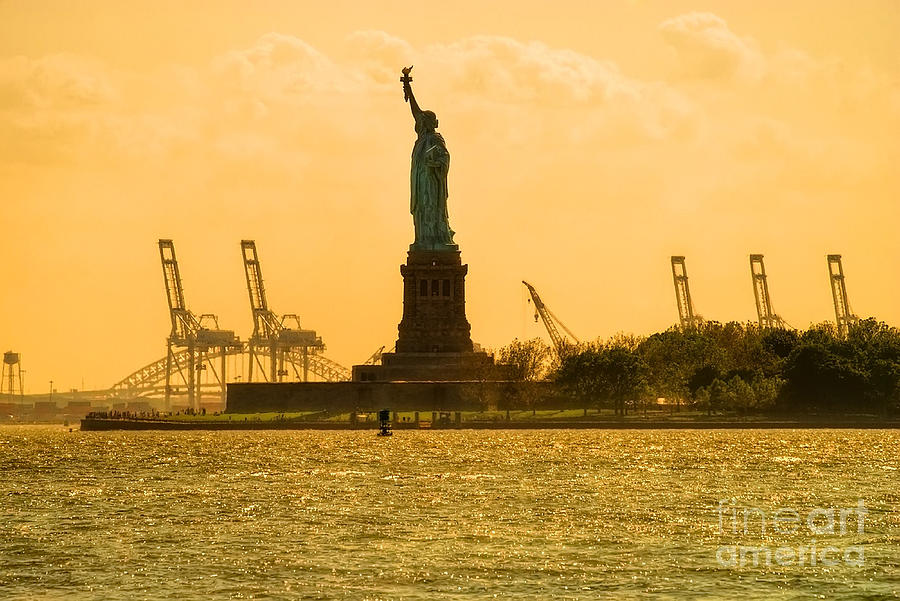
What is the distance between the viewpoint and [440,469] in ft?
330

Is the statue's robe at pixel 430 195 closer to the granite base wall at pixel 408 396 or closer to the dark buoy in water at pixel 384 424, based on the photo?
the granite base wall at pixel 408 396

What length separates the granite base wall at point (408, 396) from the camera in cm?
17362

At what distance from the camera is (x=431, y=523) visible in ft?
220

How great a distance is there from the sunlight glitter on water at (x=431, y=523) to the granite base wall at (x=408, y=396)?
48945 mm

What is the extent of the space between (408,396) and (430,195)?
71.6ft

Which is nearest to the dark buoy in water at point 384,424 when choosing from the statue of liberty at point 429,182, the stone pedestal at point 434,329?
the stone pedestal at point 434,329

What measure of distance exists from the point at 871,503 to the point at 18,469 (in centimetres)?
5770

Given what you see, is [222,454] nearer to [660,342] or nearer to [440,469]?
[440,469]

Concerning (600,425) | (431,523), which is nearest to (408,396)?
(600,425)

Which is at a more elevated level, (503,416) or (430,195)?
(430,195)

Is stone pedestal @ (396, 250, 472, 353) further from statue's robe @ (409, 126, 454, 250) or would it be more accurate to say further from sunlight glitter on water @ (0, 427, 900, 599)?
sunlight glitter on water @ (0, 427, 900, 599)

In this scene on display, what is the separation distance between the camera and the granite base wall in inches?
6836

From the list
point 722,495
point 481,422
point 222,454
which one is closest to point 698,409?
point 481,422

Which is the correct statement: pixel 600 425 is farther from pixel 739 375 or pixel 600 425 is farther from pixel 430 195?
pixel 430 195
